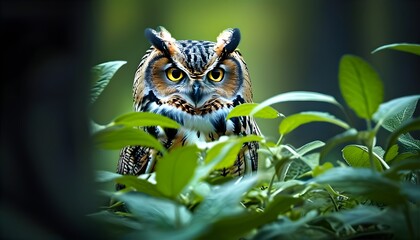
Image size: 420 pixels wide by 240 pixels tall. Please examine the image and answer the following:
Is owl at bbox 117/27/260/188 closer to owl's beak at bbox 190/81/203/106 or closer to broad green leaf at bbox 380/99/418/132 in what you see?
owl's beak at bbox 190/81/203/106

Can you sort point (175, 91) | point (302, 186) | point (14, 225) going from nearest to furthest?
1. point (14, 225)
2. point (302, 186)
3. point (175, 91)

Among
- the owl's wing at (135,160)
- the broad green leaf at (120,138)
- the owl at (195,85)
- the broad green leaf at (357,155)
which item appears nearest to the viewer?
the broad green leaf at (120,138)

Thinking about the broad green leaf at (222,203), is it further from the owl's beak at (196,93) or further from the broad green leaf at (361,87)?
the owl's beak at (196,93)

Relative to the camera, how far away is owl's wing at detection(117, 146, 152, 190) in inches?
43.2

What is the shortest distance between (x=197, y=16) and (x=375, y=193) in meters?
2.19

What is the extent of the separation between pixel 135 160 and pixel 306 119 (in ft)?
2.07

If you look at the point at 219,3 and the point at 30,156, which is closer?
the point at 30,156

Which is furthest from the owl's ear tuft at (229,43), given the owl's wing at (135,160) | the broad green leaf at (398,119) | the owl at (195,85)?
the broad green leaf at (398,119)

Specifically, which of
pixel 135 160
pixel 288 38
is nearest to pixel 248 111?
pixel 135 160

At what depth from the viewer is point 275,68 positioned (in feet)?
8.66

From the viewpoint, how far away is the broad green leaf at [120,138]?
20.4 inches

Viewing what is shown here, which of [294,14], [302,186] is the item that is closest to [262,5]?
[294,14]

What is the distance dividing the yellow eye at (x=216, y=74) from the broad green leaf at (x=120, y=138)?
744 mm

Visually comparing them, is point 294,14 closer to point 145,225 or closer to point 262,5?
point 262,5
